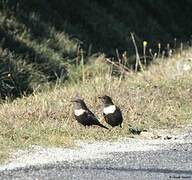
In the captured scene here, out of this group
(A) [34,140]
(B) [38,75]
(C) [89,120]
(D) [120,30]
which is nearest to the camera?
(A) [34,140]

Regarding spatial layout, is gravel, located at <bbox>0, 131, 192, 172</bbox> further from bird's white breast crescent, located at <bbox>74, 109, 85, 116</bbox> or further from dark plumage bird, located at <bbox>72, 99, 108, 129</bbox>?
bird's white breast crescent, located at <bbox>74, 109, 85, 116</bbox>

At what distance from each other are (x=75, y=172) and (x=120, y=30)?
1335 centimetres

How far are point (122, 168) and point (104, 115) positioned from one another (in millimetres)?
2509

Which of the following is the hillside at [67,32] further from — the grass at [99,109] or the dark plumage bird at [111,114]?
the dark plumage bird at [111,114]

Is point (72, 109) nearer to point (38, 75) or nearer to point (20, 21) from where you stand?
point (38, 75)

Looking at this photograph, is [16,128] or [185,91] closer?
[16,128]

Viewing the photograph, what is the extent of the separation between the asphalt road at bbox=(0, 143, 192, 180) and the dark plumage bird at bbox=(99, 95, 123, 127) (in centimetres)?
126

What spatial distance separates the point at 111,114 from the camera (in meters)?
10.5

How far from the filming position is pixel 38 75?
655 inches

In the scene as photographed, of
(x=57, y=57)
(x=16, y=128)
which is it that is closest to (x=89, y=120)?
(x=16, y=128)

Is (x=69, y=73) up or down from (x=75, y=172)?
down

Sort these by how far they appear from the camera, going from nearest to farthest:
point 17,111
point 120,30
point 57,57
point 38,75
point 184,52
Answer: point 17,111, point 38,75, point 57,57, point 184,52, point 120,30

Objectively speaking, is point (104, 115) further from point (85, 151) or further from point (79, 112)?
point (85, 151)

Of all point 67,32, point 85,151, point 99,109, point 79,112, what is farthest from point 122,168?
point 67,32
